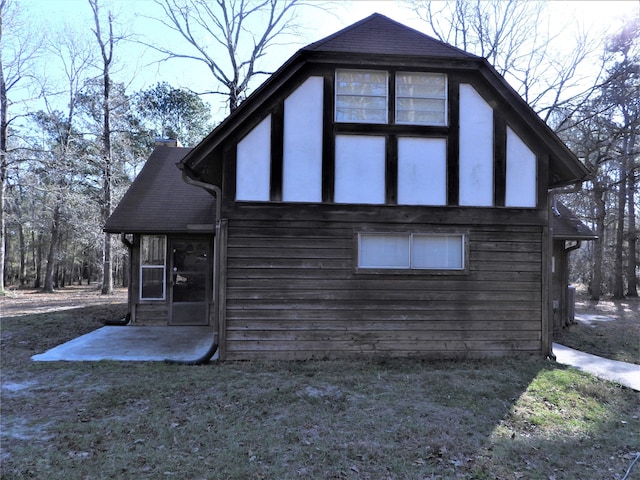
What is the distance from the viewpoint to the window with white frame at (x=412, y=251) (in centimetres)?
702

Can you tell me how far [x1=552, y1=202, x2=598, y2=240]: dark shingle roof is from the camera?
10.1 meters

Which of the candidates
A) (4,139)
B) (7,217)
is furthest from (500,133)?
(7,217)

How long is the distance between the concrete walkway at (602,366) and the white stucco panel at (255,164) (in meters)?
5.93

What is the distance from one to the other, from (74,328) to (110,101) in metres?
13.3

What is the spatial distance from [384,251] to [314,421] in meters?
3.42

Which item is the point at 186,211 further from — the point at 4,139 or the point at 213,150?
the point at 4,139

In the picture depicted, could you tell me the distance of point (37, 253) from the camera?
→ 3150 cm

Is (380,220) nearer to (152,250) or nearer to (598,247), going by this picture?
(152,250)

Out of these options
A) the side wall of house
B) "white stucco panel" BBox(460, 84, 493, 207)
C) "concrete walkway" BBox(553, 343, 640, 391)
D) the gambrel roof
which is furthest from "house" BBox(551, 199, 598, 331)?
"white stucco panel" BBox(460, 84, 493, 207)

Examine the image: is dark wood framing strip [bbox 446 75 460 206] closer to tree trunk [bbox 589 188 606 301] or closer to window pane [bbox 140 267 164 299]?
window pane [bbox 140 267 164 299]

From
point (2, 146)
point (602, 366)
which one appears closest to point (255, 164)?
point (602, 366)

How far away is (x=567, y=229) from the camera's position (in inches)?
412

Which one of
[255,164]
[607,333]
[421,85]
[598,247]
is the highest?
[421,85]

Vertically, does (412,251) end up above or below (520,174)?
below
